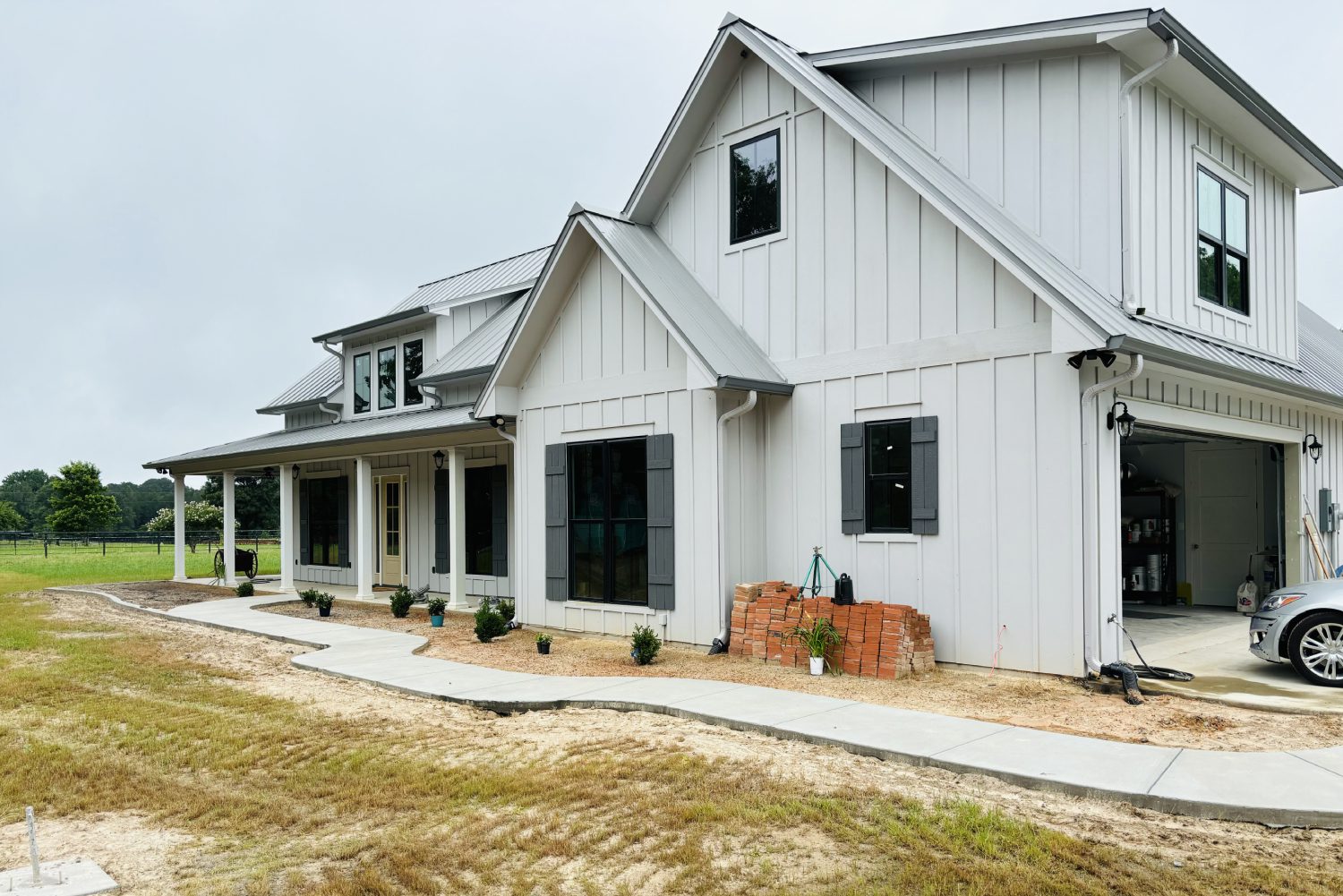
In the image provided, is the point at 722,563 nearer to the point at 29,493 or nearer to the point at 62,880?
the point at 62,880

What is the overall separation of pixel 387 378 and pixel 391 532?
3.21 metres

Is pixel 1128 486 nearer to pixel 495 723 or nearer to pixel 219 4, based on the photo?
pixel 495 723

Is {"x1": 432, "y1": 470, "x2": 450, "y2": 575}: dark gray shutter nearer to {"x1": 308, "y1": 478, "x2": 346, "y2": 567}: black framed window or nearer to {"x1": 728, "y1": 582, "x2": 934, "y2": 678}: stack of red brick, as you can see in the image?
{"x1": 308, "y1": 478, "x2": 346, "y2": 567}: black framed window

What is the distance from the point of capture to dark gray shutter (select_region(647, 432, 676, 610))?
35.9 feet

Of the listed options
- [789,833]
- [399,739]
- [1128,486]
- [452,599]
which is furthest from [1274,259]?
[452,599]

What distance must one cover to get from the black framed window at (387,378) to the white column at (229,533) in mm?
4736

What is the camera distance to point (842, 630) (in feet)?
30.4

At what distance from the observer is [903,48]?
34.5 ft

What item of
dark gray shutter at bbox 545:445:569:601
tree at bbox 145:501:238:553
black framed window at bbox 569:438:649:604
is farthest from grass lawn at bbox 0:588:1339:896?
tree at bbox 145:501:238:553

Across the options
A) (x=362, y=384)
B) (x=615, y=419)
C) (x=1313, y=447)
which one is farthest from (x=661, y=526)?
(x=362, y=384)

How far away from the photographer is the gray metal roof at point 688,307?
10.1 m

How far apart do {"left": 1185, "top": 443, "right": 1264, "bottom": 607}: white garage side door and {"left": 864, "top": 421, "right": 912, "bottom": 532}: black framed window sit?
694cm

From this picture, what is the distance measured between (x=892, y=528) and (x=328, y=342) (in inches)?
603

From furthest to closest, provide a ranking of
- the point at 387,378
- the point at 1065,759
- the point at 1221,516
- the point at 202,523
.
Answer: the point at 202,523
the point at 387,378
the point at 1221,516
the point at 1065,759
